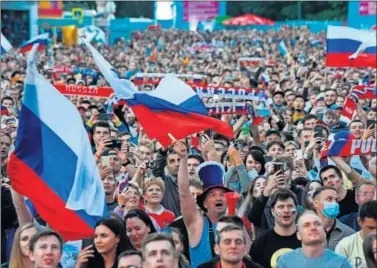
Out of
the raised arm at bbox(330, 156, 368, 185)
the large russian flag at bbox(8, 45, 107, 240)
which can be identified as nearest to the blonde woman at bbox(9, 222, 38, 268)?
the large russian flag at bbox(8, 45, 107, 240)

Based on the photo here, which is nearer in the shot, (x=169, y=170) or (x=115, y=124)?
(x=169, y=170)

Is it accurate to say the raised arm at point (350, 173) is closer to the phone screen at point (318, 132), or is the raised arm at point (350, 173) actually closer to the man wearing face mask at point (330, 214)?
the man wearing face mask at point (330, 214)

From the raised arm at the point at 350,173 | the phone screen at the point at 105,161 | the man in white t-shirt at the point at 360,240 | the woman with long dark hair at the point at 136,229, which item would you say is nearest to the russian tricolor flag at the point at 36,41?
the phone screen at the point at 105,161

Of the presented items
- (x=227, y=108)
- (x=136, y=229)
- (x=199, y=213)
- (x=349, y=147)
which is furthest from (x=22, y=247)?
(x=227, y=108)

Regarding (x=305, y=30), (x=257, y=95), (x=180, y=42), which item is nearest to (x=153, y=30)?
(x=305, y=30)

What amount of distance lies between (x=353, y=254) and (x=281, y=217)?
0.57 m

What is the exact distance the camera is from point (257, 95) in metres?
15.6

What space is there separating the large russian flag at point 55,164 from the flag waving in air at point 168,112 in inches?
58.0

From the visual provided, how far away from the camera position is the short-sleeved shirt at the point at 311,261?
7746mm

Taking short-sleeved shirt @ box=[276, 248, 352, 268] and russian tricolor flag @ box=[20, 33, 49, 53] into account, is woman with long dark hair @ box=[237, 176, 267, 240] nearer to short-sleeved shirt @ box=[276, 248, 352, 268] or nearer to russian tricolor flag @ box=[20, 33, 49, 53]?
short-sleeved shirt @ box=[276, 248, 352, 268]

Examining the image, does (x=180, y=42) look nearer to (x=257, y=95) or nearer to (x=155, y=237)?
(x=257, y=95)

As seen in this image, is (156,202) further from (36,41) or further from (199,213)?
(36,41)

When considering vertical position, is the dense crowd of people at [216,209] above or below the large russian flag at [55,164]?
below

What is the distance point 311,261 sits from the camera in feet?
25.5
